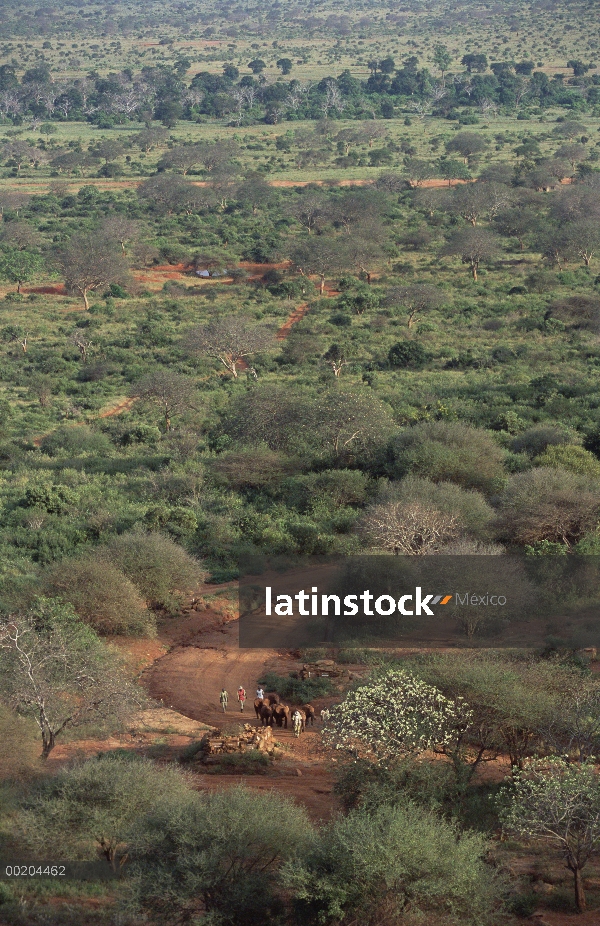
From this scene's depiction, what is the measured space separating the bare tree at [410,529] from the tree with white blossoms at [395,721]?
6.00m

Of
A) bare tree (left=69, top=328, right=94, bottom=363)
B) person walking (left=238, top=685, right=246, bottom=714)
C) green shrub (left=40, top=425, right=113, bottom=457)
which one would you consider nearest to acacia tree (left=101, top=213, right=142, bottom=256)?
bare tree (left=69, top=328, right=94, bottom=363)

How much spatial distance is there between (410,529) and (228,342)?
18.9 m

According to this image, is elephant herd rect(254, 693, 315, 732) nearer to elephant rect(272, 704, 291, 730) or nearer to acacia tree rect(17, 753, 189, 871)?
elephant rect(272, 704, 291, 730)

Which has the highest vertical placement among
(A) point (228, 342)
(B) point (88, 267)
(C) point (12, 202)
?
(C) point (12, 202)

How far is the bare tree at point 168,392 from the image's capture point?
3306cm

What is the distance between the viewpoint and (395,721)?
44.4 feet

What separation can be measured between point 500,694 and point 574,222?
44509mm

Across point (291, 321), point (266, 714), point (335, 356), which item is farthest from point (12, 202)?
point (266, 714)

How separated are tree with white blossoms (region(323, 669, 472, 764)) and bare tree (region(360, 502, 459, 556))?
6001 millimetres

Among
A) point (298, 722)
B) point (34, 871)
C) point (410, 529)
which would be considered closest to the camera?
point (34, 871)

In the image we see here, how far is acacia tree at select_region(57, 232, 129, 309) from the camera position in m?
47.2

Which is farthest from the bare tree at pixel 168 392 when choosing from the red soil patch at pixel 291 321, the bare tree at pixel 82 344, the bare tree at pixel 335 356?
the red soil patch at pixel 291 321

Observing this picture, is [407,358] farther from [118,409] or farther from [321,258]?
[321,258]

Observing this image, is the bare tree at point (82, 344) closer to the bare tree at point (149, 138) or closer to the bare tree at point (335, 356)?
the bare tree at point (335, 356)
